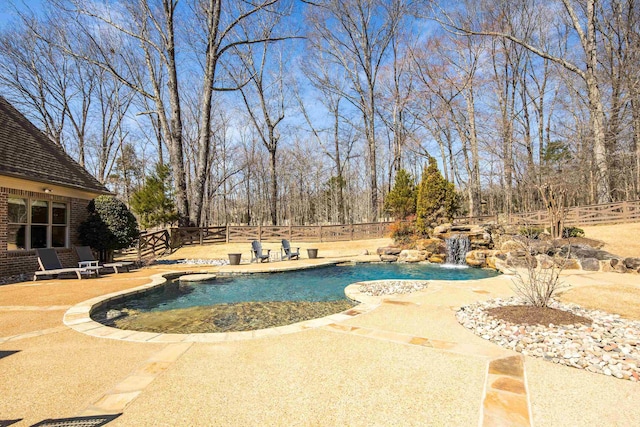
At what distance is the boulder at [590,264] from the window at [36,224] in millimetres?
16071

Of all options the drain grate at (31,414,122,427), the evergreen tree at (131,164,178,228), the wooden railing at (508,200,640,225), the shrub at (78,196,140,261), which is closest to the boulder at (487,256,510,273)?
the wooden railing at (508,200,640,225)

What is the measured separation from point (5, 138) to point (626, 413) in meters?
14.4

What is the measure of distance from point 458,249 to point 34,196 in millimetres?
14775

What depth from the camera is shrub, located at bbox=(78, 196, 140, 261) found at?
10.6 metres

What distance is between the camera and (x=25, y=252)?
8.77 metres

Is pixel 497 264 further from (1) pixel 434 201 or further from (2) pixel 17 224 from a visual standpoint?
(2) pixel 17 224

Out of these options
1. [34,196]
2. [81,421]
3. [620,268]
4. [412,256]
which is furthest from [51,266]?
[620,268]

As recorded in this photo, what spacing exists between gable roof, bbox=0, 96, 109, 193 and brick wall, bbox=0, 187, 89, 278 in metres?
0.62

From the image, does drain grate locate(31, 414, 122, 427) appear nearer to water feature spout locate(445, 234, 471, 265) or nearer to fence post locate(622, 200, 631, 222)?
water feature spout locate(445, 234, 471, 265)

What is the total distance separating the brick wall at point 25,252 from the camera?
27.0ft

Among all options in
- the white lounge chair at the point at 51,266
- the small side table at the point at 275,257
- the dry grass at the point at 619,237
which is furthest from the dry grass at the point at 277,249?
the dry grass at the point at 619,237

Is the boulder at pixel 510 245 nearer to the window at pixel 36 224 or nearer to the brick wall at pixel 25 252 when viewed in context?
the brick wall at pixel 25 252

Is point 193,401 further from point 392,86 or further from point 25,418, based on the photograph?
point 392,86

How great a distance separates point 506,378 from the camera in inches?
102
